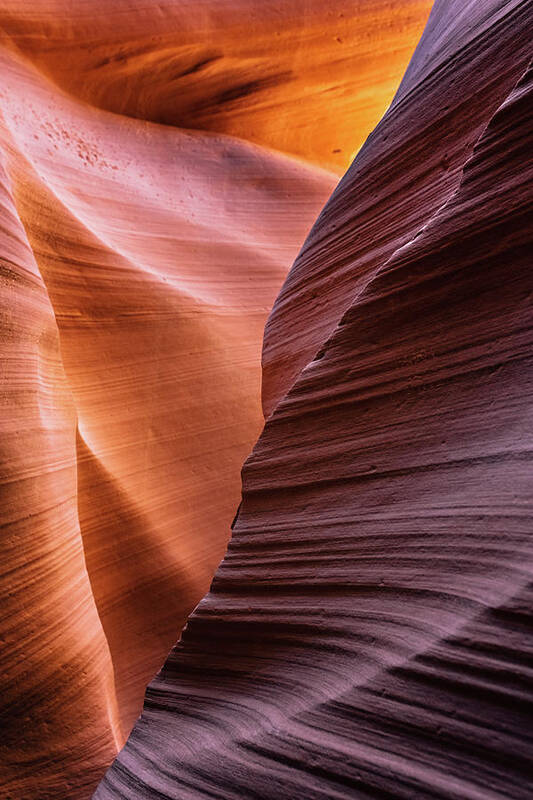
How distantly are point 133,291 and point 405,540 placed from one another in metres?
2.77

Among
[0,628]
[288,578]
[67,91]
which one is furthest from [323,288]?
[67,91]

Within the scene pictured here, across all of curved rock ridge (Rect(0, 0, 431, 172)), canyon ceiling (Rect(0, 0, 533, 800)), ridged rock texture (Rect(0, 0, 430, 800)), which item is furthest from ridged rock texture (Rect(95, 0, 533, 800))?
curved rock ridge (Rect(0, 0, 431, 172))

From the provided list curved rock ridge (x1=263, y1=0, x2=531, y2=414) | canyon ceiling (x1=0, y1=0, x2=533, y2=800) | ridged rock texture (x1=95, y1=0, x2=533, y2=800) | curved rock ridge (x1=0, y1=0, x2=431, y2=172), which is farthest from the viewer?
curved rock ridge (x1=0, y1=0, x2=431, y2=172)

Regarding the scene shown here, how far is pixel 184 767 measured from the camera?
126 cm

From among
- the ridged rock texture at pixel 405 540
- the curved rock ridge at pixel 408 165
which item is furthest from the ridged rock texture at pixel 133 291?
the ridged rock texture at pixel 405 540

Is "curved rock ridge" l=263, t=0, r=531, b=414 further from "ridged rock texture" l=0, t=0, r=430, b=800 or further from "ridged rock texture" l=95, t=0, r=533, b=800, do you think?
"ridged rock texture" l=0, t=0, r=430, b=800

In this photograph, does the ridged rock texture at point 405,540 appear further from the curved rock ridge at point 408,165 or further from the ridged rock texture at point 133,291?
the ridged rock texture at point 133,291

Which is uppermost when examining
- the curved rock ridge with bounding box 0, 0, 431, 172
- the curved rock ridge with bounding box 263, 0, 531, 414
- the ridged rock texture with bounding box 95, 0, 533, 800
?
the curved rock ridge with bounding box 0, 0, 431, 172

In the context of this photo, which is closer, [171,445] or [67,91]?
[171,445]

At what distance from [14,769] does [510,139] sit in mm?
2659

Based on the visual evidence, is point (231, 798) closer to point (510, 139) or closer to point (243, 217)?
point (510, 139)

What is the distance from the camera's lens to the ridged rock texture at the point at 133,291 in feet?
7.79

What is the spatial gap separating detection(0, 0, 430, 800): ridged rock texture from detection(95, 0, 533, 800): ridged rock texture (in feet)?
2.84

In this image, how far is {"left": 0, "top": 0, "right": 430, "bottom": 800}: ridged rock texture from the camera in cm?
238
